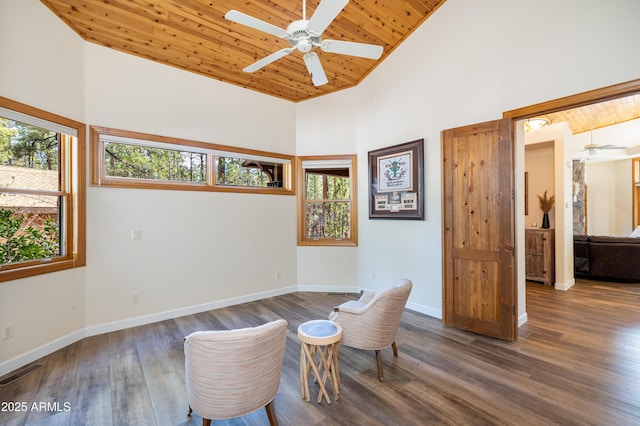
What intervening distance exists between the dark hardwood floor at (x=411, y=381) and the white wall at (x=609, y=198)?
6.96 metres

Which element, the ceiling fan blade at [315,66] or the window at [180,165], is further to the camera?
the window at [180,165]

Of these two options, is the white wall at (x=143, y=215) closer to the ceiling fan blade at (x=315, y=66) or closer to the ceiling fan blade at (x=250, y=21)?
the ceiling fan blade at (x=315, y=66)

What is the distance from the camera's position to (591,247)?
17.9 feet

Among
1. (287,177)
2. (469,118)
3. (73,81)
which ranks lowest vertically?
(287,177)

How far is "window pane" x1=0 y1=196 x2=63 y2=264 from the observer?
2.58 metres

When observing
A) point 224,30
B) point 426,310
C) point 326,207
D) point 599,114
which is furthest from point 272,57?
point 599,114

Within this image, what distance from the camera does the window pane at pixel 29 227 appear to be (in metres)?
2.58

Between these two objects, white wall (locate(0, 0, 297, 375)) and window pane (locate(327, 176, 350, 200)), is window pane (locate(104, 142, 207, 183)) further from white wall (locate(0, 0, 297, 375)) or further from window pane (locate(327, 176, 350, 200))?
window pane (locate(327, 176, 350, 200))

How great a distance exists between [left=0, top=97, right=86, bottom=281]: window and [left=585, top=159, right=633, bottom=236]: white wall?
12410 mm

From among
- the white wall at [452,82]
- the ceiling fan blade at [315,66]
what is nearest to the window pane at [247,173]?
the white wall at [452,82]

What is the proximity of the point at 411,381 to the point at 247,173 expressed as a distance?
3568 millimetres

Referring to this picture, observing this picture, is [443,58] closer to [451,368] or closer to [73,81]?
[451,368]

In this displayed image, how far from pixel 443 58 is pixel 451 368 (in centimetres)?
348

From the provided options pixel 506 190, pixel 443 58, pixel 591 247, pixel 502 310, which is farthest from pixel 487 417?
pixel 591 247
